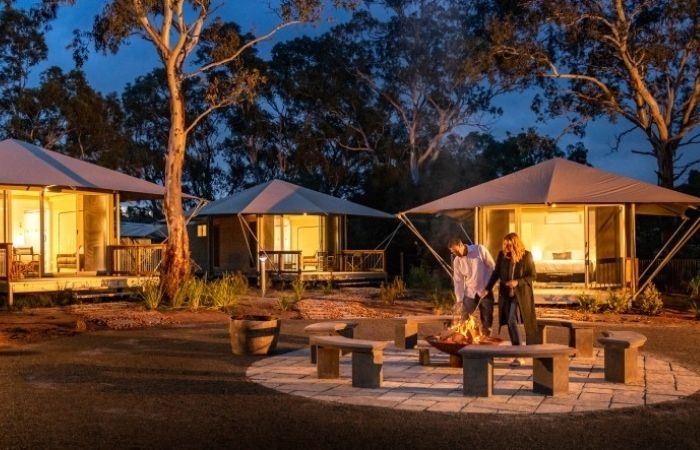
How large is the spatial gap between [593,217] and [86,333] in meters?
11.3

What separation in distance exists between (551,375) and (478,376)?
694mm

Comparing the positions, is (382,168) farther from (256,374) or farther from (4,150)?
(256,374)

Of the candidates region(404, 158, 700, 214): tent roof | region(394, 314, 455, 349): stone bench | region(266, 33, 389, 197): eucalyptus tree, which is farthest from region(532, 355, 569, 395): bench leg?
region(266, 33, 389, 197): eucalyptus tree

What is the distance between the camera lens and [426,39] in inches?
1366

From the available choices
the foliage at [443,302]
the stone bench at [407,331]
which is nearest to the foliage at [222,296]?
the foliage at [443,302]

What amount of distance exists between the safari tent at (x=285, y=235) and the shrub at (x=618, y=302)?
9697 millimetres

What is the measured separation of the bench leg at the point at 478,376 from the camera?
294 inches

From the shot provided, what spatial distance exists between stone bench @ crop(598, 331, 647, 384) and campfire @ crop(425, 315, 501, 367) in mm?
1299

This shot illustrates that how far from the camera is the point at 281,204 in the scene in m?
24.6

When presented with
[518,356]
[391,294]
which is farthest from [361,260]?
[518,356]

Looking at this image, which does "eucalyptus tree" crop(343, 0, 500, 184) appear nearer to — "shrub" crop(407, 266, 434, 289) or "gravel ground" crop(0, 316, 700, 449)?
"shrub" crop(407, 266, 434, 289)

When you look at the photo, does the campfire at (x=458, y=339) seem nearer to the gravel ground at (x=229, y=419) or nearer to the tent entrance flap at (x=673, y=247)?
the gravel ground at (x=229, y=419)

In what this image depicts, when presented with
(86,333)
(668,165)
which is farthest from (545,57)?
(86,333)

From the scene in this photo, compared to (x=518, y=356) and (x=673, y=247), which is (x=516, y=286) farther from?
(x=673, y=247)
